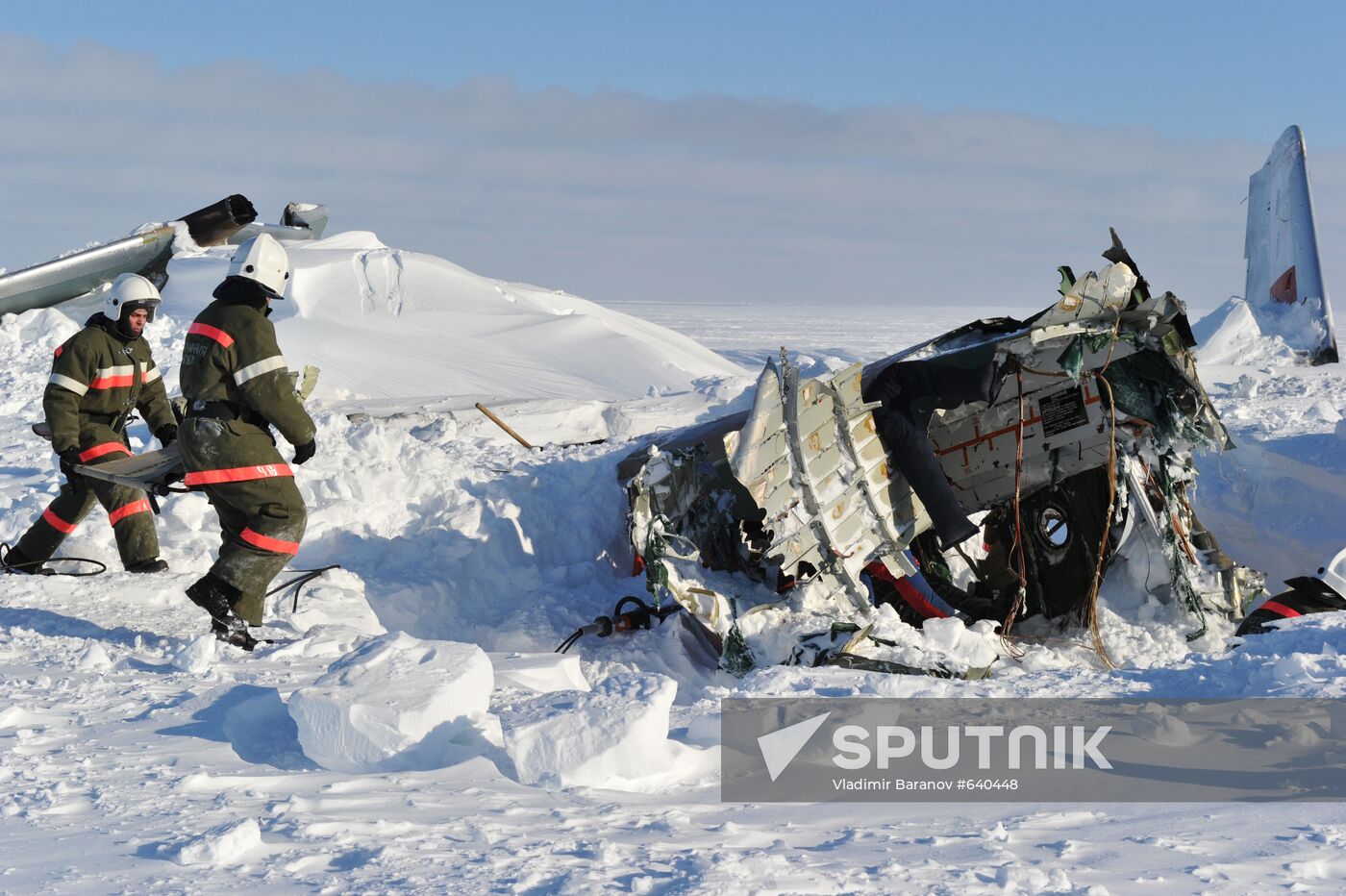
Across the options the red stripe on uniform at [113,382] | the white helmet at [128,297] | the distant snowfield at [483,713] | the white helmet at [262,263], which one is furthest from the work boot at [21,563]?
the white helmet at [262,263]

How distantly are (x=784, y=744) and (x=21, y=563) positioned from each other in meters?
4.51

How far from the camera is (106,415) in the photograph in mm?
6379

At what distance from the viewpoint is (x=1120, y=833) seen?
10.3ft

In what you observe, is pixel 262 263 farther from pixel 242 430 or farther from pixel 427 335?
pixel 427 335

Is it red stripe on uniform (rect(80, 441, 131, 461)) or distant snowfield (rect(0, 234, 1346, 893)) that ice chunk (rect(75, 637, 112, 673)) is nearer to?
distant snowfield (rect(0, 234, 1346, 893))

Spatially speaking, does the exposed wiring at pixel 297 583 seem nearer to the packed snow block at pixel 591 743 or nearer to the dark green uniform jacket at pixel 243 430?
the dark green uniform jacket at pixel 243 430

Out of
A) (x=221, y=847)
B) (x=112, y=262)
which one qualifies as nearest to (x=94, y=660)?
(x=221, y=847)

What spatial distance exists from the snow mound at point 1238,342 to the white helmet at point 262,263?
13.0 meters

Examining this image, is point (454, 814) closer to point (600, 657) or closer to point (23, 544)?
point (600, 657)

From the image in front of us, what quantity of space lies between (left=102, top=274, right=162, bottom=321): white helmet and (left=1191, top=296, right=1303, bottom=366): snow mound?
13.0 meters

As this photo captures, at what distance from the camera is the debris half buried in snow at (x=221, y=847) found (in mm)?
2918

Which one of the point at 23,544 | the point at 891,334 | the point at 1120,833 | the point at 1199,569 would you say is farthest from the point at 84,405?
the point at 891,334

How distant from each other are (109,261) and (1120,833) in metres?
14.3

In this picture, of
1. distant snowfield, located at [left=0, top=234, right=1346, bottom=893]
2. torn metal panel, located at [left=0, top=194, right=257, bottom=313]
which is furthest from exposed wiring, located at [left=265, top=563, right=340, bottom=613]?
torn metal panel, located at [left=0, top=194, right=257, bottom=313]
